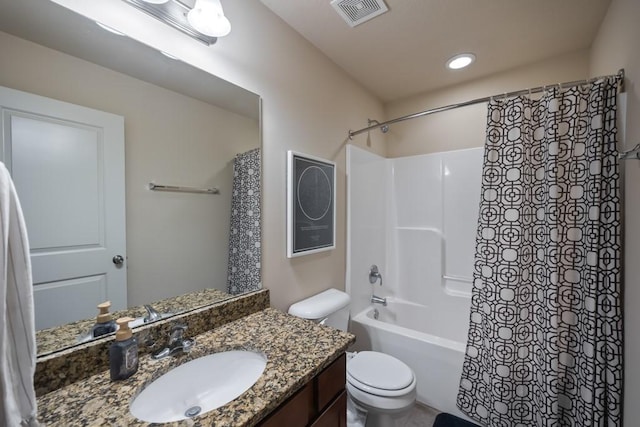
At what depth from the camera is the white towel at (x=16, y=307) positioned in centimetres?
52

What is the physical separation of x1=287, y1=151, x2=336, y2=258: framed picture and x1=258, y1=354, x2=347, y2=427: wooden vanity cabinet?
692mm

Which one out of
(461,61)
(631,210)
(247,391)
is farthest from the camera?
(461,61)

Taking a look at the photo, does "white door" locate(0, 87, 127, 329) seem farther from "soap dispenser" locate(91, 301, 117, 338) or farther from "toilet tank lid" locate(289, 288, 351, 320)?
"toilet tank lid" locate(289, 288, 351, 320)

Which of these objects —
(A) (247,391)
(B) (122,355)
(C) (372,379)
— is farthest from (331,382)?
(B) (122,355)

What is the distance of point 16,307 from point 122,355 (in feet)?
1.10

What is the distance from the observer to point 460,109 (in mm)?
2266

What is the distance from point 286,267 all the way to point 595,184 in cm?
161

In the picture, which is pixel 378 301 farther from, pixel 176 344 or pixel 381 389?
pixel 176 344

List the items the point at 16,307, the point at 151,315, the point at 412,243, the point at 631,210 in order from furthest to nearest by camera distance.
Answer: the point at 412,243, the point at 631,210, the point at 151,315, the point at 16,307

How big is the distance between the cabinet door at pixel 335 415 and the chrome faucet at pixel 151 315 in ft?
2.28

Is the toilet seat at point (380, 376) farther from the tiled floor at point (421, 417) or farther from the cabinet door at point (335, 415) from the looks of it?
the tiled floor at point (421, 417)

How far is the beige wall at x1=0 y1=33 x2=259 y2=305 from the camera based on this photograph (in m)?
0.77

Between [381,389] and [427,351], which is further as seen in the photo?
[427,351]

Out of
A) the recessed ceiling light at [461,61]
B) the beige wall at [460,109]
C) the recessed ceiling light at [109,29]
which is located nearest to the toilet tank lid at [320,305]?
the recessed ceiling light at [109,29]
